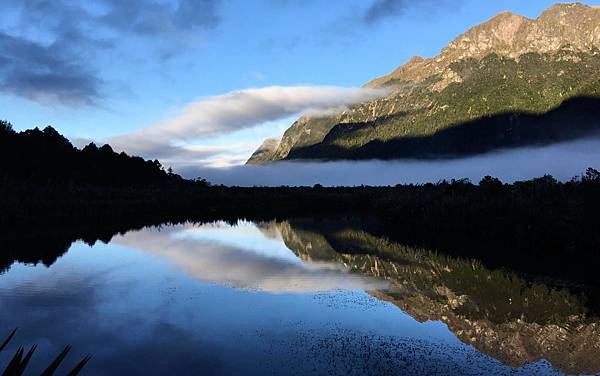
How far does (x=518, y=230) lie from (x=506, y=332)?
30681 millimetres

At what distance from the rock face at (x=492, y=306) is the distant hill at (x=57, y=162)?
7844 centimetres

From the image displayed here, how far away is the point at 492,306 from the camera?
81.9ft

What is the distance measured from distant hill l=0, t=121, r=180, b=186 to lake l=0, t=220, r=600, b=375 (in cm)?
6875

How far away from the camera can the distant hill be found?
336 feet

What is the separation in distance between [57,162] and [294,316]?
351 ft

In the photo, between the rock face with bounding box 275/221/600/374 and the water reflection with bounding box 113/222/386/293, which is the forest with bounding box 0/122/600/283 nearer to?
the rock face with bounding box 275/221/600/374

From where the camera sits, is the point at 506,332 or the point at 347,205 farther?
the point at 347,205

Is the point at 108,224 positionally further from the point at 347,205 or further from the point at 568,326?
the point at 347,205

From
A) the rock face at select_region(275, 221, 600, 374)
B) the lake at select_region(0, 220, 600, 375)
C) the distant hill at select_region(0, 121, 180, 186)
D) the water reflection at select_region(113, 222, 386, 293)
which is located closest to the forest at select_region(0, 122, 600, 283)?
the distant hill at select_region(0, 121, 180, 186)

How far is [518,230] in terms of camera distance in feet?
158

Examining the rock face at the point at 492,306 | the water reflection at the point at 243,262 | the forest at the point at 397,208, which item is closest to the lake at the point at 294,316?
the rock face at the point at 492,306

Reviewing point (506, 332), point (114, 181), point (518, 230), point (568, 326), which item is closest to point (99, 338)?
point (506, 332)

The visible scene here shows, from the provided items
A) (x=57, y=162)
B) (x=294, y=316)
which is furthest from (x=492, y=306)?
(x=57, y=162)

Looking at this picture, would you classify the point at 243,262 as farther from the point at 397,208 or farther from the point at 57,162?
the point at 57,162
